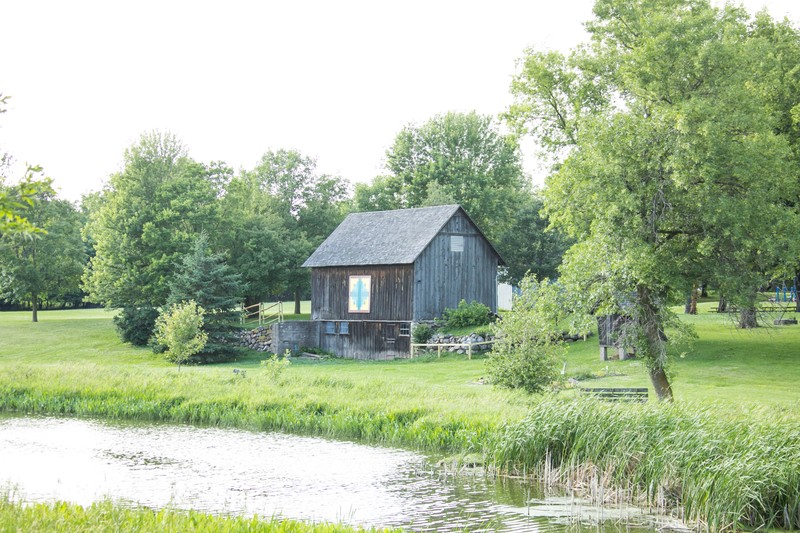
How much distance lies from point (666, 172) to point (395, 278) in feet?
75.0

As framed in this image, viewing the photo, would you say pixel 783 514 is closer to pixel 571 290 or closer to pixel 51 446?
pixel 571 290

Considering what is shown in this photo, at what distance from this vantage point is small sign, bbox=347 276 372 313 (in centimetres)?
4462

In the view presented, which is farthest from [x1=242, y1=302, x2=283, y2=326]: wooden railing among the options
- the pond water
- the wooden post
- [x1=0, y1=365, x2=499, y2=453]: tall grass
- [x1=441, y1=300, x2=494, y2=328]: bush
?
the pond water

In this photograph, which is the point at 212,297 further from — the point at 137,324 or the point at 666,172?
the point at 666,172

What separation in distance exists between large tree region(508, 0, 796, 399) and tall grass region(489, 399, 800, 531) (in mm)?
6342

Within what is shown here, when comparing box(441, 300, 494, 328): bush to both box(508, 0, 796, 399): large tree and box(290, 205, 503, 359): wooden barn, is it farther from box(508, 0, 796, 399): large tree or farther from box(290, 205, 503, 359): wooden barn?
box(508, 0, 796, 399): large tree

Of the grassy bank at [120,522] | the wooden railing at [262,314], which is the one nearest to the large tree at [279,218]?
the wooden railing at [262,314]

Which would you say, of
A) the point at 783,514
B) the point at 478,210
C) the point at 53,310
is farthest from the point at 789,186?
the point at 53,310

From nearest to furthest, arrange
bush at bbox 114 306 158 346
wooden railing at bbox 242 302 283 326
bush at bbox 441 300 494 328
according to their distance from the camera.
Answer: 1. bush at bbox 441 300 494 328
2. bush at bbox 114 306 158 346
3. wooden railing at bbox 242 302 283 326

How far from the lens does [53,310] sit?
239ft

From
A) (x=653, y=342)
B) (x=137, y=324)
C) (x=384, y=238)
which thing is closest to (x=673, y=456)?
(x=653, y=342)

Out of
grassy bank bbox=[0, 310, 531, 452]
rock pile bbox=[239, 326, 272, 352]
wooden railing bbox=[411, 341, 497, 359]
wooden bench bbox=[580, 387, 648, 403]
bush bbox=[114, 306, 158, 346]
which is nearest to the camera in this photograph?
wooden bench bbox=[580, 387, 648, 403]

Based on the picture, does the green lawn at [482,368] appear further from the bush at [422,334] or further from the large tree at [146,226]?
the large tree at [146,226]

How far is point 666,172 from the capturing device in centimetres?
2219
